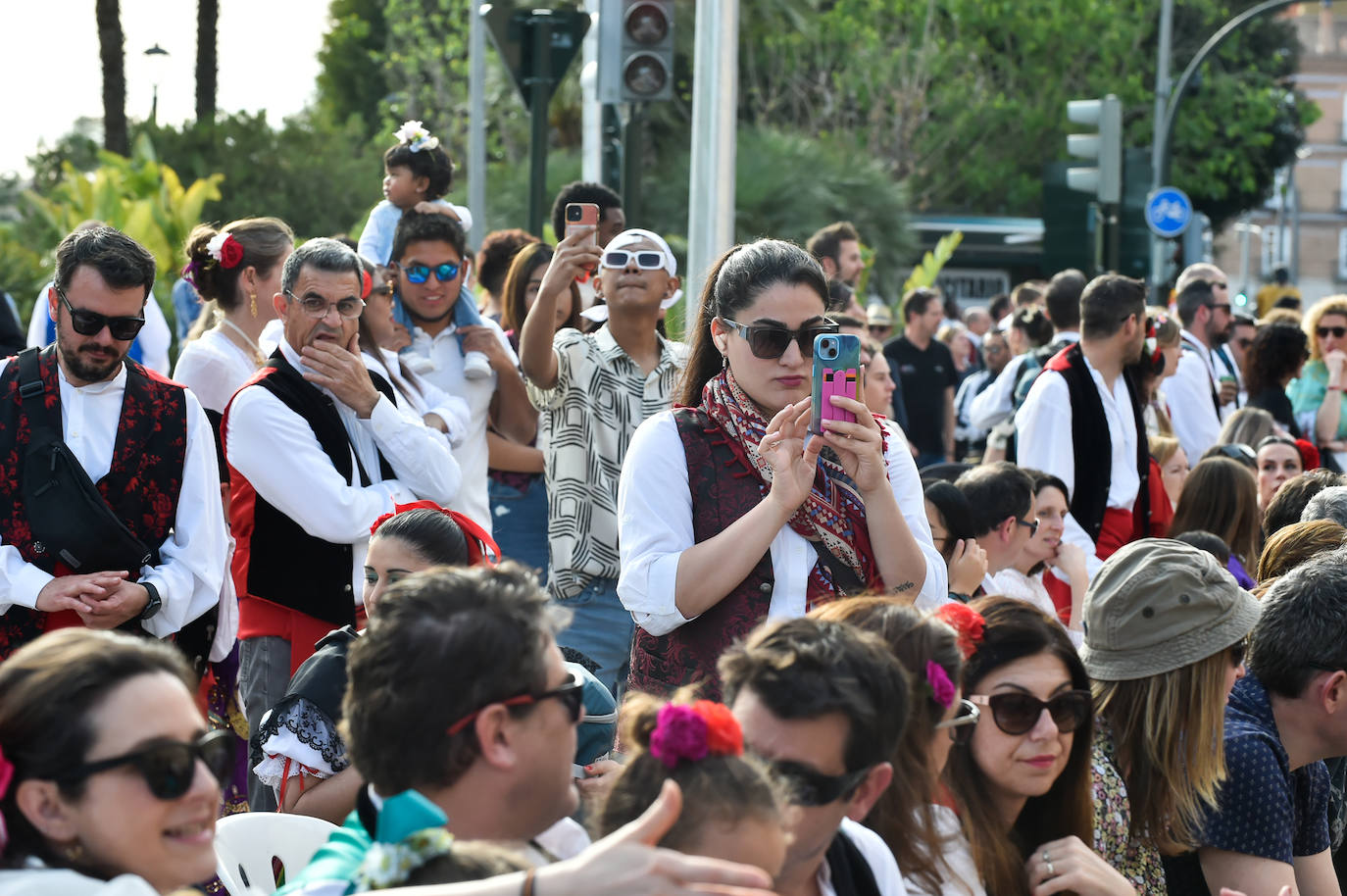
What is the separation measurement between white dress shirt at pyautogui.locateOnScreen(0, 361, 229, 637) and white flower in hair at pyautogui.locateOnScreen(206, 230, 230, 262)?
1024 millimetres

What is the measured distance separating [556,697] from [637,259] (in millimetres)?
3099

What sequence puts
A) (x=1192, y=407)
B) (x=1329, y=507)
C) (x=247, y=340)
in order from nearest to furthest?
(x=1329, y=507) < (x=247, y=340) < (x=1192, y=407)

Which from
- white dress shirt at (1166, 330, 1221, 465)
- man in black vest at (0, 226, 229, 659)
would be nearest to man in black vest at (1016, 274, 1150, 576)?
white dress shirt at (1166, 330, 1221, 465)

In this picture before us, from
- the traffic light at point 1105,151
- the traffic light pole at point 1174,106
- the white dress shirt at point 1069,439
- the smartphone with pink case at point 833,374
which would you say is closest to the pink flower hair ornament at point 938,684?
the smartphone with pink case at point 833,374

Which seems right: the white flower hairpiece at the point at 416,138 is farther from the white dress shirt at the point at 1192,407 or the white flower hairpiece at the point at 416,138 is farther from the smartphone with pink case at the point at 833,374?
the white dress shirt at the point at 1192,407

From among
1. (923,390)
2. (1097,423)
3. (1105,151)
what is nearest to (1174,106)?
(1105,151)

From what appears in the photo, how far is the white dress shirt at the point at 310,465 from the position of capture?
4715mm

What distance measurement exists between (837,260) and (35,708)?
7.24 meters

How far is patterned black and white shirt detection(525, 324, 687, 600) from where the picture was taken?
5496 millimetres

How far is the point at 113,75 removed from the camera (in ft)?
76.9

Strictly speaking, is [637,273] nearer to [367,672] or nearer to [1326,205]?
[367,672]

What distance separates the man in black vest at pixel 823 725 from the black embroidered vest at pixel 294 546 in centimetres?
220

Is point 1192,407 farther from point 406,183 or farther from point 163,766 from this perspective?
point 163,766

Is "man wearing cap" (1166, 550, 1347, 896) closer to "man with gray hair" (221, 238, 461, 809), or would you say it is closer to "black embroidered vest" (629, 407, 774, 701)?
"black embroidered vest" (629, 407, 774, 701)
